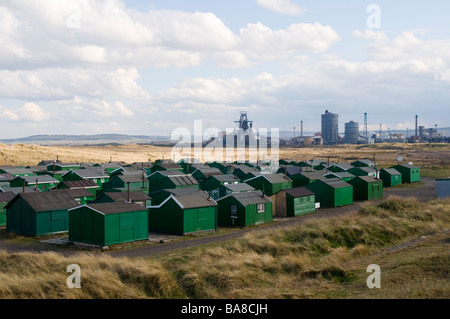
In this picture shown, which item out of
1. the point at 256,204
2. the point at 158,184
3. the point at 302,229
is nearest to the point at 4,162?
the point at 158,184

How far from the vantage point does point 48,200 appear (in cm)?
3722

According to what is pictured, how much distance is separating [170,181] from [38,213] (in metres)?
19.1

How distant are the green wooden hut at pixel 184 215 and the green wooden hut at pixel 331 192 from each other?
1815cm

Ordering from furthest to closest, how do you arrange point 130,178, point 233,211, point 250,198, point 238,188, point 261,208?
point 130,178 < point 238,188 < point 250,198 < point 261,208 < point 233,211

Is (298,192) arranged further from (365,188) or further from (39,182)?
(39,182)

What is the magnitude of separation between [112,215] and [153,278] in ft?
46.5

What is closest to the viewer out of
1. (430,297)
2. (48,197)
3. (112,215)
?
(430,297)

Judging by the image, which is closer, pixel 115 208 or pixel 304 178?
pixel 115 208

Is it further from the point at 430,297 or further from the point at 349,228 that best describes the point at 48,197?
the point at 430,297

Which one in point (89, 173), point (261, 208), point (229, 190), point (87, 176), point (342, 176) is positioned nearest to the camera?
point (261, 208)

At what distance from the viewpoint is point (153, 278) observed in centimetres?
1856

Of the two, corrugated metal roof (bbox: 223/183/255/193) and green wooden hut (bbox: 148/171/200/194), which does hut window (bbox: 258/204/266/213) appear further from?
green wooden hut (bbox: 148/171/200/194)

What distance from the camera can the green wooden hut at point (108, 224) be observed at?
1245 inches

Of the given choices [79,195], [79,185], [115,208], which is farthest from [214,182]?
[115,208]
